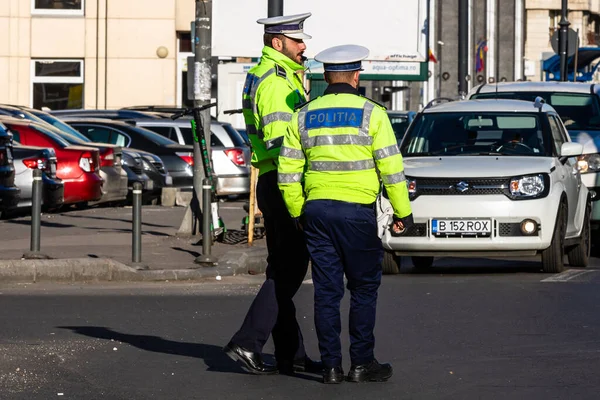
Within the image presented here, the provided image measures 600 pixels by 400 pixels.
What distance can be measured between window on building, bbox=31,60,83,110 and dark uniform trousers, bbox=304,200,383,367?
35.9m

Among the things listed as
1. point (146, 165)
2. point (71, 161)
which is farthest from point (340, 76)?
point (146, 165)

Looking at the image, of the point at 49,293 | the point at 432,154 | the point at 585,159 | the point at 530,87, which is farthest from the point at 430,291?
the point at 530,87

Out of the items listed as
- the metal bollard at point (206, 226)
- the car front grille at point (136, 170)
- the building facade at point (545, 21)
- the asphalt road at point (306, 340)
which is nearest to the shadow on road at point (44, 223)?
the metal bollard at point (206, 226)

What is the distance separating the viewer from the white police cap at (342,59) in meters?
7.54

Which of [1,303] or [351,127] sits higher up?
[351,127]

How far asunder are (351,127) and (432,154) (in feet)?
22.0

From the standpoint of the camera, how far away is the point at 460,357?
858 centimetres

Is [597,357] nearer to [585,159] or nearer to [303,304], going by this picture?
[303,304]

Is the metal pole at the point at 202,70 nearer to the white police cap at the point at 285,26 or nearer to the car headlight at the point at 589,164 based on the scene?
the car headlight at the point at 589,164

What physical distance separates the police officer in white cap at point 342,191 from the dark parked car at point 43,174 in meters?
12.5

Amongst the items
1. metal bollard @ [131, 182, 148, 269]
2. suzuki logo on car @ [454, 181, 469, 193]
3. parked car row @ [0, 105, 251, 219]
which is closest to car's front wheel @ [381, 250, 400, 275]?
suzuki logo on car @ [454, 181, 469, 193]

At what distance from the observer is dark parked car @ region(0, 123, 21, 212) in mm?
17962

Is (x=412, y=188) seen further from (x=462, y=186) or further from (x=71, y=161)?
(x=71, y=161)

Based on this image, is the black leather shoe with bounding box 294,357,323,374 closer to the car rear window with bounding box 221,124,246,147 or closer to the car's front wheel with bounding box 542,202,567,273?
the car's front wheel with bounding box 542,202,567,273
